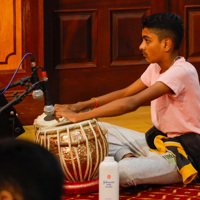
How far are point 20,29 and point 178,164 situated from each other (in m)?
1.82

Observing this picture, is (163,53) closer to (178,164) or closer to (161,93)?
(161,93)

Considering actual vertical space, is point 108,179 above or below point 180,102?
below

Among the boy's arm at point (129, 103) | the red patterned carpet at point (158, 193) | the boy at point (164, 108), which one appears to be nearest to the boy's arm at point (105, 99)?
the boy at point (164, 108)

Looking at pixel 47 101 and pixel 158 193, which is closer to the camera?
pixel 47 101

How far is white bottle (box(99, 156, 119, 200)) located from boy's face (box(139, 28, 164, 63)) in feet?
2.24

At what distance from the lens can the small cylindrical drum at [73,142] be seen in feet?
8.38

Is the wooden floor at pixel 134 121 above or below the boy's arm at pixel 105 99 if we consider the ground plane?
below

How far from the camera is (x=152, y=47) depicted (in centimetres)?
288

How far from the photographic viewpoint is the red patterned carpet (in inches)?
104

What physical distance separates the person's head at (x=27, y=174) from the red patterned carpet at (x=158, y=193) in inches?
71.5

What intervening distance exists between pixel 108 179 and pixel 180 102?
0.64m

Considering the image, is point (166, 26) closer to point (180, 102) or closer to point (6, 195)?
point (180, 102)

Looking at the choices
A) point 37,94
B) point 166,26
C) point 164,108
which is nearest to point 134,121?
point 164,108

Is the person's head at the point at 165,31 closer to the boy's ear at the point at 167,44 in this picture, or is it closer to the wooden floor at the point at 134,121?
the boy's ear at the point at 167,44
